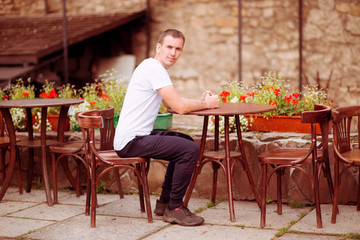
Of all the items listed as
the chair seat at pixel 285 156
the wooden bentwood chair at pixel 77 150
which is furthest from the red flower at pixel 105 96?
the chair seat at pixel 285 156

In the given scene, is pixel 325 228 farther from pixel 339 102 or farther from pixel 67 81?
pixel 67 81

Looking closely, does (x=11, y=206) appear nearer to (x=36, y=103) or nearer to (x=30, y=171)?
(x=30, y=171)

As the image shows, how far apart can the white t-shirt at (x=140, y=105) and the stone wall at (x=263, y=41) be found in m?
5.45

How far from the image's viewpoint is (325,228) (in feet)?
15.1

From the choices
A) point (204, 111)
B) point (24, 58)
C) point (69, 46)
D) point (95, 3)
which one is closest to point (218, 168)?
point (204, 111)

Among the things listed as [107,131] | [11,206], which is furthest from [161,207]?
[11,206]

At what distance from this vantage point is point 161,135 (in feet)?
15.9

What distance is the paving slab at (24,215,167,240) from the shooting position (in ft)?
15.0

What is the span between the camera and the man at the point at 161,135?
185 inches

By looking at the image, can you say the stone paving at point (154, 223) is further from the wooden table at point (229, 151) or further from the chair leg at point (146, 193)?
the wooden table at point (229, 151)

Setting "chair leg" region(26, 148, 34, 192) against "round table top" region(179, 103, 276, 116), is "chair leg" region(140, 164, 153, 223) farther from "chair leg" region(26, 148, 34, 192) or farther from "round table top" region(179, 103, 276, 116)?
"chair leg" region(26, 148, 34, 192)

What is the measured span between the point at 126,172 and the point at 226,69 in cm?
453

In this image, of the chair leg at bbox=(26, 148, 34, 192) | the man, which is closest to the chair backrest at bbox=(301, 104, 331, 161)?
the man

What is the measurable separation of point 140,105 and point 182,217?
3.06 feet
